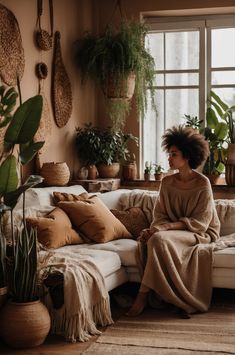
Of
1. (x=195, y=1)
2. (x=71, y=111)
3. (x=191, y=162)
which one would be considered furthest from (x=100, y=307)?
(x=195, y=1)

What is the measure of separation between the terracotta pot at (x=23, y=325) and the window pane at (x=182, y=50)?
354 centimetres

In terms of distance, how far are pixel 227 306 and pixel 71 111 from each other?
251 cm

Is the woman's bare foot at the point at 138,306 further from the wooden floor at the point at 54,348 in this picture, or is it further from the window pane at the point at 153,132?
the window pane at the point at 153,132

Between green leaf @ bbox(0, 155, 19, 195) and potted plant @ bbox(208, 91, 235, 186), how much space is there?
2.73m

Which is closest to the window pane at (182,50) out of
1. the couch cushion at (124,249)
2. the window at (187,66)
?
the window at (187,66)

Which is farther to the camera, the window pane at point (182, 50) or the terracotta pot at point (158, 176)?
the window pane at point (182, 50)

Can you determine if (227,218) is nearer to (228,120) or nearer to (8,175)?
(228,120)

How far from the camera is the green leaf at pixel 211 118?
637 centimetres

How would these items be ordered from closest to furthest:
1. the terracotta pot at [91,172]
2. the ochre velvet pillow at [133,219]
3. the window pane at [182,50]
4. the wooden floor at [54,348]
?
1. the wooden floor at [54,348]
2. the ochre velvet pillow at [133,219]
3. the terracotta pot at [91,172]
4. the window pane at [182,50]

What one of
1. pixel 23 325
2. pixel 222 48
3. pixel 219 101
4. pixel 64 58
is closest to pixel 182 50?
pixel 222 48

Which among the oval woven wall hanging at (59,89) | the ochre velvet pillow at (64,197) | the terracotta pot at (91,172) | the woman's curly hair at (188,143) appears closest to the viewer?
the woman's curly hair at (188,143)

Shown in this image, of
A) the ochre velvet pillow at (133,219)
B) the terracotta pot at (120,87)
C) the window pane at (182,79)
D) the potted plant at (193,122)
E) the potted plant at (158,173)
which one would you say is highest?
the window pane at (182,79)

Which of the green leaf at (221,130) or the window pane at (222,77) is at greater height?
the window pane at (222,77)

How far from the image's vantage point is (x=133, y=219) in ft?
18.1
